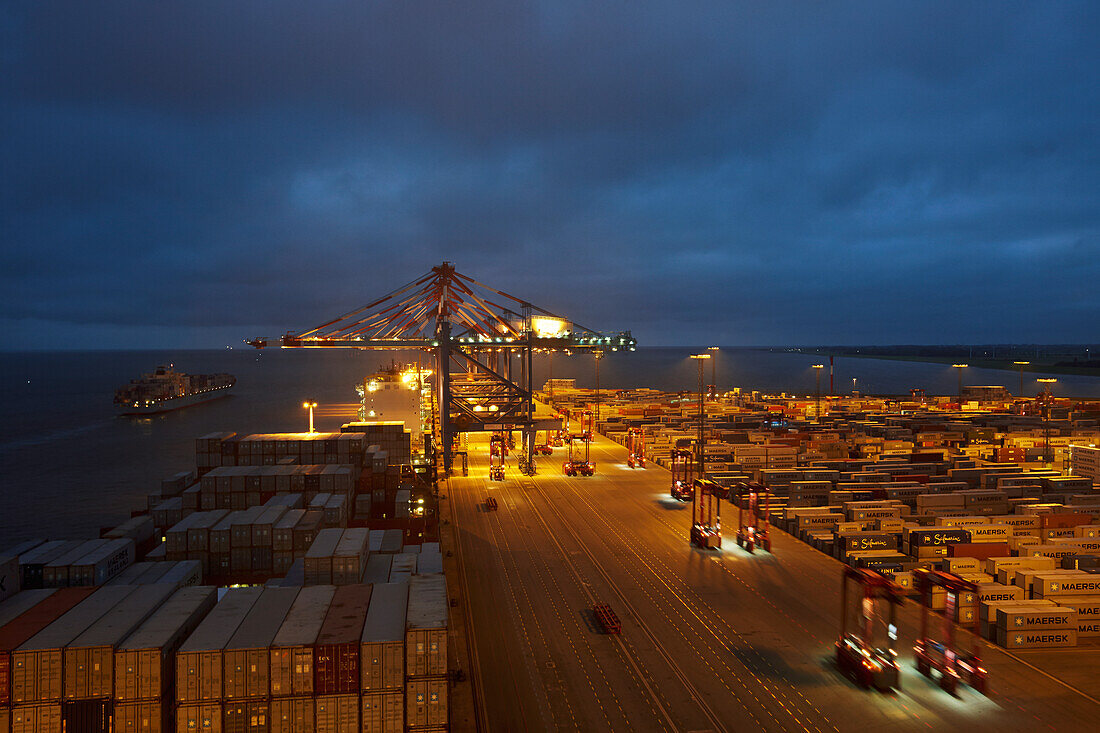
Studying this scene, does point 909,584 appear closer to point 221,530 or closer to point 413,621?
point 413,621

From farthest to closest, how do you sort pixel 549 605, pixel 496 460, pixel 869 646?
pixel 496 460 < pixel 549 605 < pixel 869 646

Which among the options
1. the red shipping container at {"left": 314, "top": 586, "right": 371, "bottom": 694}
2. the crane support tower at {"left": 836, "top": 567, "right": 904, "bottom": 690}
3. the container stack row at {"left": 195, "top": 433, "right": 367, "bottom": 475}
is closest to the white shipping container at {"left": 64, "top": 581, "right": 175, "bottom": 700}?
the red shipping container at {"left": 314, "top": 586, "right": 371, "bottom": 694}

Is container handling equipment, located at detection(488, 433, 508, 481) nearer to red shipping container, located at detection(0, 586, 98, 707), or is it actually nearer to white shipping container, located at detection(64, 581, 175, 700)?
red shipping container, located at detection(0, 586, 98, 707)

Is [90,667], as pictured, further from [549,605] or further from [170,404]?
[170,404]

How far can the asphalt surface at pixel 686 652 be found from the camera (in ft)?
53.8

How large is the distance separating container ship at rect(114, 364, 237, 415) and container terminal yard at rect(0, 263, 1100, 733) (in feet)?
305

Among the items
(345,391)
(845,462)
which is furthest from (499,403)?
(345,391)

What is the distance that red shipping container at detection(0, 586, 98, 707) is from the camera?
13219 mm

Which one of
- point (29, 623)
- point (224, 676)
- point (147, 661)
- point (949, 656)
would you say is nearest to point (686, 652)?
point (949, 656)

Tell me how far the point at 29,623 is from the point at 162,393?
125m

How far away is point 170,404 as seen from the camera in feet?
405

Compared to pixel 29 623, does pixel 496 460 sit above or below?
below

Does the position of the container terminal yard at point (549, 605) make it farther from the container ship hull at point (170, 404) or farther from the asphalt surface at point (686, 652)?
the container ship hull at point (170, 404)

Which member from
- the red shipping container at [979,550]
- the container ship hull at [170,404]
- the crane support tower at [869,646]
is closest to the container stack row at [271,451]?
the crane support tower at [869,646]
